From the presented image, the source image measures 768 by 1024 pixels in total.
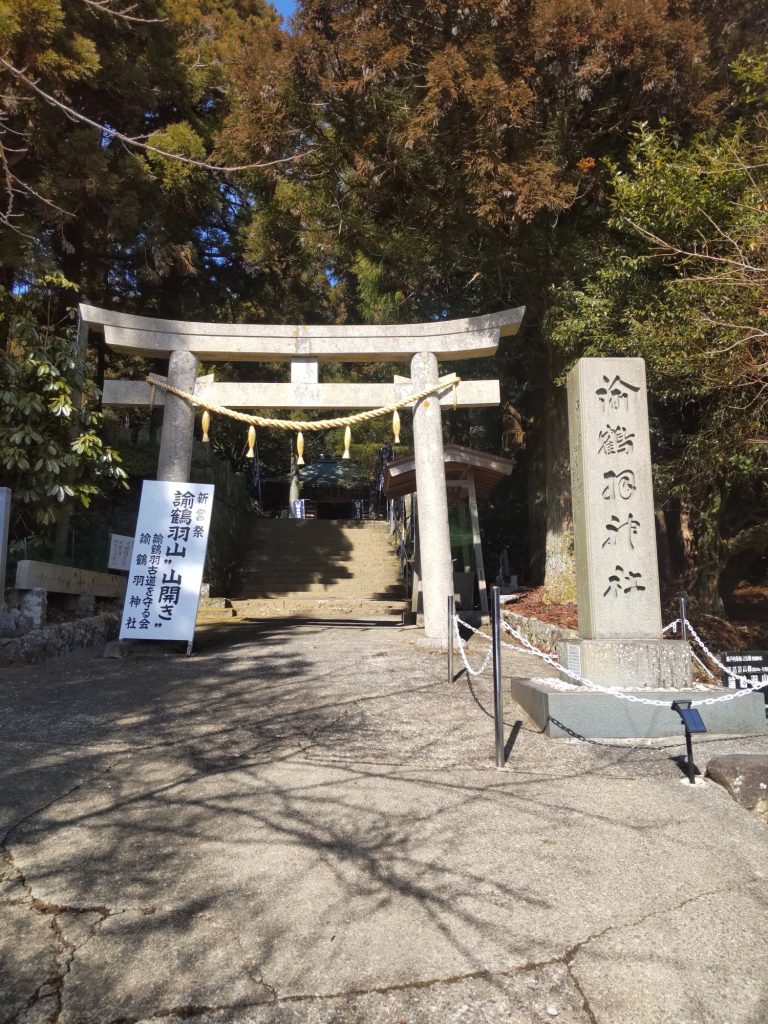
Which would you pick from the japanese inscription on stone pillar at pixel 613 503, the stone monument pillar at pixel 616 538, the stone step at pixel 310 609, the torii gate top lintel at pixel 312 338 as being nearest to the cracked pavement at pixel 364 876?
the stone monument pillar at pixel 616 538

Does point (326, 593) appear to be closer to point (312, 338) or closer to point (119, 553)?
point (119, 553)

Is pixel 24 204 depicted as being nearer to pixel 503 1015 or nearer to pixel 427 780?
pixel 427 780

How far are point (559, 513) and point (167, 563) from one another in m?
6.24

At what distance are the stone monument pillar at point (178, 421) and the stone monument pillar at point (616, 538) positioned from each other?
5.08m

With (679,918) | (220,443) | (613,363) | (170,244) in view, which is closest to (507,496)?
(220,443)

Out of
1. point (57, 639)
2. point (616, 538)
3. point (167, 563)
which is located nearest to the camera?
point (616, 538)

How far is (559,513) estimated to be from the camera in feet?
37.6

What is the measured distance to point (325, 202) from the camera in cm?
1112

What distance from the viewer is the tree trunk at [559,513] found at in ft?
37.3

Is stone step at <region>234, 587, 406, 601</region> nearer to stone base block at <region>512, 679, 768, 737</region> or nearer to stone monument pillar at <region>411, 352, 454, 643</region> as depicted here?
stone monument pillar at <region>411, 352, 454, 643</region>

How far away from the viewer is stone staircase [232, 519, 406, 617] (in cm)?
1363

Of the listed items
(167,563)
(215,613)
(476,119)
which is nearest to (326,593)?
(215,613)

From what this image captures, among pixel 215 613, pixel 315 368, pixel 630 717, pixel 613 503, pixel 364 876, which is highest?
pixel 315 368

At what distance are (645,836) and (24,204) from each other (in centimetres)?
1035
